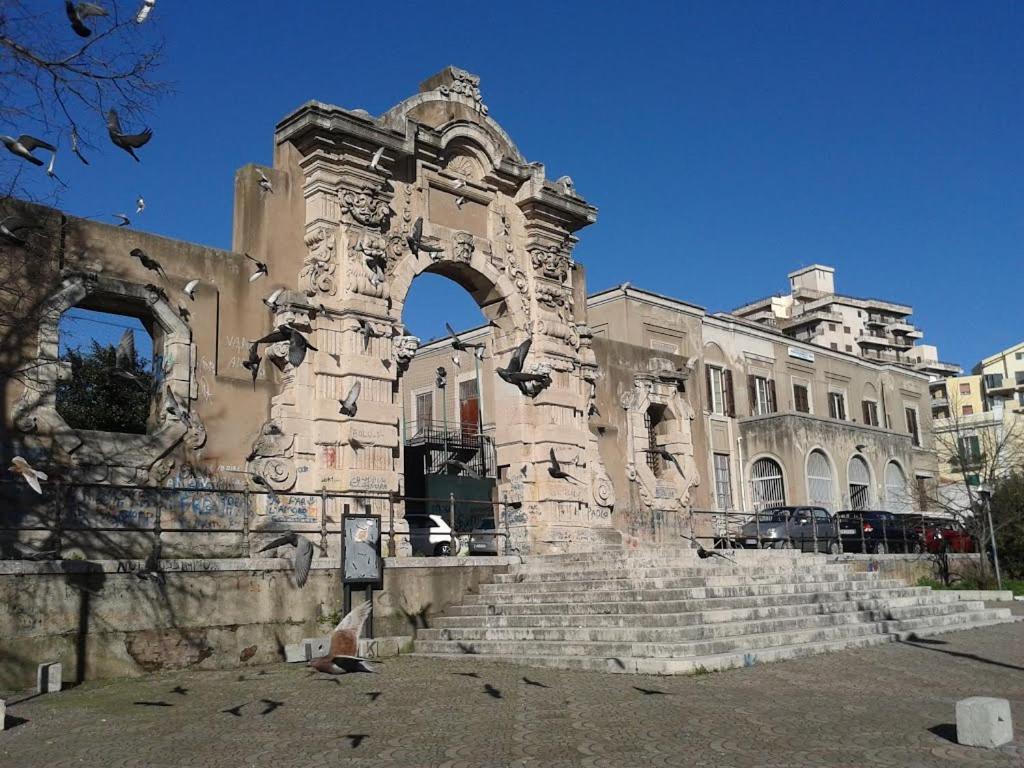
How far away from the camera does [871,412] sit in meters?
39.9

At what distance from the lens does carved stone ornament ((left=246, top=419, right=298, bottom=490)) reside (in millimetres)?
15047

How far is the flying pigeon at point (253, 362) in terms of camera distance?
1530 centimetres

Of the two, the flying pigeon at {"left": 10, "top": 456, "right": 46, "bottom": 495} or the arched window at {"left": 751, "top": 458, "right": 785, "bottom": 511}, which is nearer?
the flying pigeon at {"left": 10, "top": 456, "right": 46, "bottom": 495}

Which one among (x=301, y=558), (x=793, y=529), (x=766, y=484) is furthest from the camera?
(x=766, y=484)

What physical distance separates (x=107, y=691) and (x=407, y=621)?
4611 mm

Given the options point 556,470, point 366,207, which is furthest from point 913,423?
point 366,207

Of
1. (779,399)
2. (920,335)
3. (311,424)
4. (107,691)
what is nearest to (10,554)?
(107,691)

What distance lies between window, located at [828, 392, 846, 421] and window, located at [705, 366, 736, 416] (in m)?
7.12

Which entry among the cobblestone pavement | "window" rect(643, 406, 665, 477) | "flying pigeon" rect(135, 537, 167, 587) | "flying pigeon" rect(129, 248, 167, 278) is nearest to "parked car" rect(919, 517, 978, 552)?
"window" rect(643, 406, 665, 477)

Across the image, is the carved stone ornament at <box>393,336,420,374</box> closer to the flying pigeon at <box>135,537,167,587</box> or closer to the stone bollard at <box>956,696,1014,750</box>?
the flying pigeon at <box>135,537,167,587</box>

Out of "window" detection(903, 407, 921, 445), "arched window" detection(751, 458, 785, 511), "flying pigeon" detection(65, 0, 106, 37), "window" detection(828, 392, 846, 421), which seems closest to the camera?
"flying pigeon" detection(65, 0, 106, 37)

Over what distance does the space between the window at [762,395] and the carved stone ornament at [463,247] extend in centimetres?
1746

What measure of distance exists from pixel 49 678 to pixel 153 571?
66.5 inches

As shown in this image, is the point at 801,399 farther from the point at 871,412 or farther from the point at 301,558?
the point at 301,558
